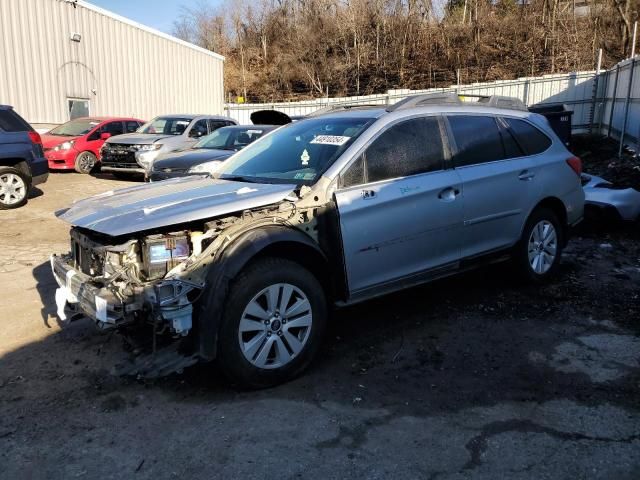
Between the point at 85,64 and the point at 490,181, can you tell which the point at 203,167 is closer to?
the point at 490,181

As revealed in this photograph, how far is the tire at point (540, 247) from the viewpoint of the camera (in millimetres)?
5363

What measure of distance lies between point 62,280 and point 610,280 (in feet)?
16.8

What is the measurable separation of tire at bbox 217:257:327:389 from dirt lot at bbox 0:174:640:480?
0.15 metres

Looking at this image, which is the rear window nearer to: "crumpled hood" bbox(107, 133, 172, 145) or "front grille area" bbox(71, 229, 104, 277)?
"crumpled hood" bbox(107, 133, 172, 145)

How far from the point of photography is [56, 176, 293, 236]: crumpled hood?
342 cm

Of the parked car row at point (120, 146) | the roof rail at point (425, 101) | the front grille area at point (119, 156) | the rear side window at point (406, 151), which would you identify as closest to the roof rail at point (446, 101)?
the roof rail at point (425, 101)

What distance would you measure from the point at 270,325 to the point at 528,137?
132 inches

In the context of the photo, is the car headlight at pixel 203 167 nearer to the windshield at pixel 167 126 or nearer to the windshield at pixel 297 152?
the windshield at pixel 297 152

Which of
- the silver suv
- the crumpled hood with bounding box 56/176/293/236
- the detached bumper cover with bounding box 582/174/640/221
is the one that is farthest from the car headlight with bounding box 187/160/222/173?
the detached bumper cover with bounding box 582/174/640/221

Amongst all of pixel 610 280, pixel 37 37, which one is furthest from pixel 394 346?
→ pixel 37 37

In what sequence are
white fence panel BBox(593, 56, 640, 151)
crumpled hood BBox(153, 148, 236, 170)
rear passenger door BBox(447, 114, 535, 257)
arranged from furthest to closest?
white fence panel BBox(593, 56, 640, 151) → crumpled hood BBox(153, 148, 236, 170) → rear passenger door BBox(447, 114, 535, 257)

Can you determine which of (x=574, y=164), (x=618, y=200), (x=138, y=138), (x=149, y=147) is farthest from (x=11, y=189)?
(x=618, y=200)

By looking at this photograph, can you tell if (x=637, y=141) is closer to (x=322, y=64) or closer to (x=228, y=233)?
(x=228, y=233)

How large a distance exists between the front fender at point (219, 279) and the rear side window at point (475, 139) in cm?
207
